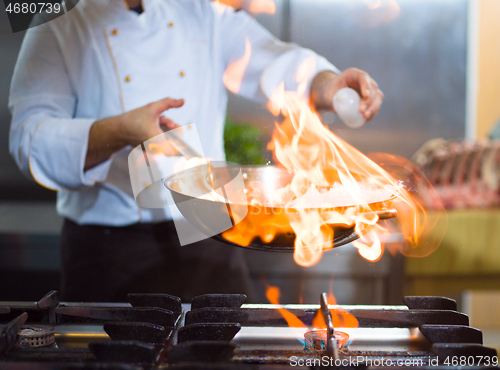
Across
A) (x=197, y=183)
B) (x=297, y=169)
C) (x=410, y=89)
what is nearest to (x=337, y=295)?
(x=297, y=169)

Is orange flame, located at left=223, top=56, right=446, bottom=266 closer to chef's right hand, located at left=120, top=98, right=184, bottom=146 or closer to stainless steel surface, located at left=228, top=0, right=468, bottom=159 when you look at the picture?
chef's right hand, located at left=120, top=98, right=184, bottom=146

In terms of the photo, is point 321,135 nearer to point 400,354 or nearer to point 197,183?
point 197,183

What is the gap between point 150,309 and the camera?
60 cm

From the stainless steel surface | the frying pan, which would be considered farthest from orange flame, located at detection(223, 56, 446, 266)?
the stainless steel surface

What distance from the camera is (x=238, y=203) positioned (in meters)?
0.57

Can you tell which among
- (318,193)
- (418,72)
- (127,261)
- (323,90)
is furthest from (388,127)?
(127,261)

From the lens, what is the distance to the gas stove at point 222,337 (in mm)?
481

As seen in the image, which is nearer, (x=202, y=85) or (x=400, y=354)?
(x=400, y=354)

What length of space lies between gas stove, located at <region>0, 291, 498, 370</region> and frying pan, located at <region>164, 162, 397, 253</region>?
113 mm

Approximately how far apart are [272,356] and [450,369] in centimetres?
20

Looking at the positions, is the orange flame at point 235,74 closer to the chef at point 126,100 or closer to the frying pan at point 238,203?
the chef at point 126,100

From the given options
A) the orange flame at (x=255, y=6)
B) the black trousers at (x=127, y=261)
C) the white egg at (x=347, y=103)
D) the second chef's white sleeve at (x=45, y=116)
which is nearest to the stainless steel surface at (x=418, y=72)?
the orange flame at (x=255, y=6)

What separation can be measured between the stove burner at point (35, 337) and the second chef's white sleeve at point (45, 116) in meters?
0.27

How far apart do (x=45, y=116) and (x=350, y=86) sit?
1.79 feet
